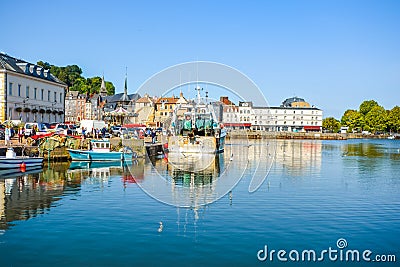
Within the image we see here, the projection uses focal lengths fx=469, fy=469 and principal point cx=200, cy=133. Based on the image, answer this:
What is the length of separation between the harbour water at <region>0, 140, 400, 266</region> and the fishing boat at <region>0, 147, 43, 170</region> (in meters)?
2.22

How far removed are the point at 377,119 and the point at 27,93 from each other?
137027 mm

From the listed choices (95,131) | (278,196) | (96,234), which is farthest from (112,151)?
(96,234)

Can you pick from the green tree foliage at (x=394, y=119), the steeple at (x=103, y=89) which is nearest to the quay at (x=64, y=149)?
the steeple at (x=103, y=89)

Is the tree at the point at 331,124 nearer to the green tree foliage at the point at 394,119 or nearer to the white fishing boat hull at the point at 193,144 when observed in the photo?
the green tree foliage at the point at 394,119

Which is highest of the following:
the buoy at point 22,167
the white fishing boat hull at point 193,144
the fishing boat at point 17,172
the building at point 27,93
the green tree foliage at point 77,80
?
the green tree foliage at point 77,80

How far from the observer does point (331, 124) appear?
183625 millimetres

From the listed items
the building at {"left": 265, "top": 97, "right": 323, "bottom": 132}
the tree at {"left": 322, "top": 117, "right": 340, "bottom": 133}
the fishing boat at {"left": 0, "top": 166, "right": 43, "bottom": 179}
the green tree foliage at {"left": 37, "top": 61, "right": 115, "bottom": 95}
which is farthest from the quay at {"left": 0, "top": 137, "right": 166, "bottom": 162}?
the tree at {"left": 322, "top": 117, "right": 340, "bottom": 133}

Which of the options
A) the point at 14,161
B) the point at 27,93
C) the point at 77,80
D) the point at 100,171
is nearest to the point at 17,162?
the point at 14,161

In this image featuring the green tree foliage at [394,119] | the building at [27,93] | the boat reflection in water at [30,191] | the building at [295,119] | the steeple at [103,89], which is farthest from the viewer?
the building at [295,119]

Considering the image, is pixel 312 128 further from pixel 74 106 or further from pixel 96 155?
pixel 96 155

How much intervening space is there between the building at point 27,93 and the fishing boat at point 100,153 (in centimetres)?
1488

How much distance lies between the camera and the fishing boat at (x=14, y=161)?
35.5 meters

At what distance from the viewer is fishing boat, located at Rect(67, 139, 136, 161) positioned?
152 ft

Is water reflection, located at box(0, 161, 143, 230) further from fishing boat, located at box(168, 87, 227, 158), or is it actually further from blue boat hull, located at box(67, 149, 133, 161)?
fishing boat, located at box(168, 87, 227, 158)
